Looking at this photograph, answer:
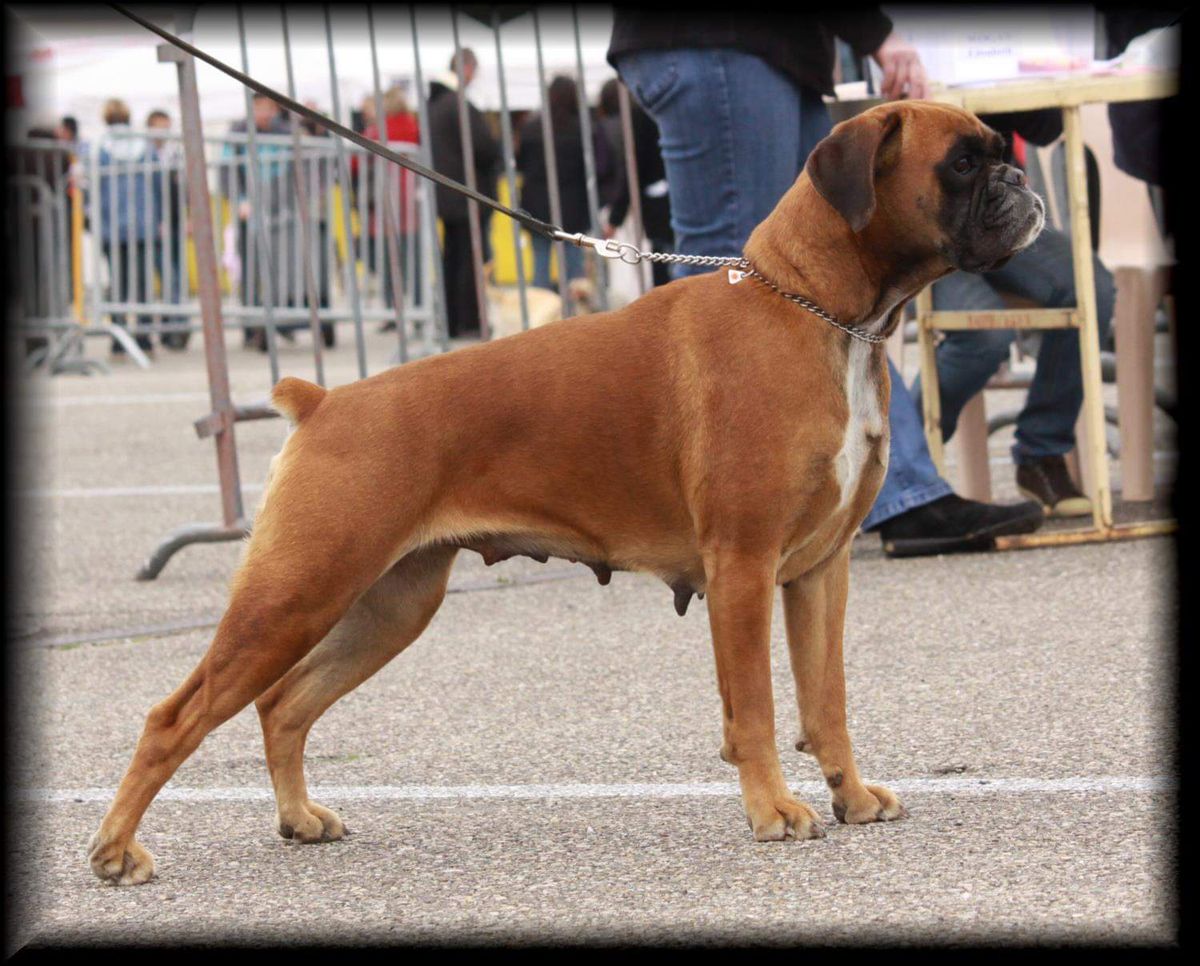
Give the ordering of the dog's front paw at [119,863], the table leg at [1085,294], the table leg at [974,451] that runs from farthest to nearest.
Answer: the table leg at [974,451]
the table leg at [1085,294]
the dog's front paw at [119,863]

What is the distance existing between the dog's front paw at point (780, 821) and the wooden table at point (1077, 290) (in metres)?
2.82

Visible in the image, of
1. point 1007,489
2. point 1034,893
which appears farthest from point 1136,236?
point 1034,893

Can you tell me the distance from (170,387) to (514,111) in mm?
5310

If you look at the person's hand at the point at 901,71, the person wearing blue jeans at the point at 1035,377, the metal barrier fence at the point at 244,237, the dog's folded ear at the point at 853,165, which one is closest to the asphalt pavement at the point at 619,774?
the person wearing blue jeans at the point at 1035,377

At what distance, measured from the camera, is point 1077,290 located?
232 inches

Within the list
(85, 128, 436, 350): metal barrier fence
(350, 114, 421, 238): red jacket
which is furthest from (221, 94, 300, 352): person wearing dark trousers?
(350, 114, 421, 238): red jacket

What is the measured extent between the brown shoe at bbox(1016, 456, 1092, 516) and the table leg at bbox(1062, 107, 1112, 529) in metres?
0.51

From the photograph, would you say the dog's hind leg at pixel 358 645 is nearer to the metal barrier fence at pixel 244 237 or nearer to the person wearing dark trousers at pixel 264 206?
the metal barrier fence at pixel 244 237

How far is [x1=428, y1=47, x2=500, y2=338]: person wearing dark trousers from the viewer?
13938 millimetres

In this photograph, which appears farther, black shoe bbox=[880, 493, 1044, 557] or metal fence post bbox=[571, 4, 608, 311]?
metal fence post bbox=[571, 4, 608, 311]

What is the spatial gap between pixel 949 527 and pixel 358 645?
2.86 m

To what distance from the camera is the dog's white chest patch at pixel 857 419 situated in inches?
135

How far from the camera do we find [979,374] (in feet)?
21.1

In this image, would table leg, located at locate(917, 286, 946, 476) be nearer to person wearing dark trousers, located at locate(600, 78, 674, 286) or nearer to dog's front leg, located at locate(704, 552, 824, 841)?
dog's front leg, located at locate(704, 552, 824, 841)
